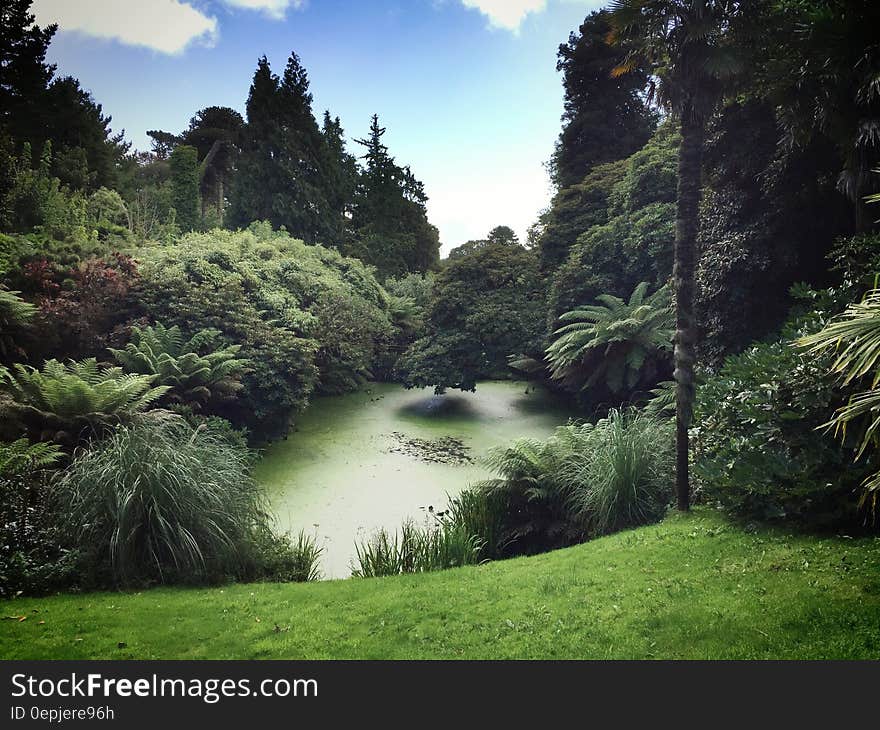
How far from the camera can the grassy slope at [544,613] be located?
2824mm

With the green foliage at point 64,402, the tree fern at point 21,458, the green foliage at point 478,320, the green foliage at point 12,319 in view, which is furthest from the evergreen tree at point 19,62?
the green foliage at point 478,320

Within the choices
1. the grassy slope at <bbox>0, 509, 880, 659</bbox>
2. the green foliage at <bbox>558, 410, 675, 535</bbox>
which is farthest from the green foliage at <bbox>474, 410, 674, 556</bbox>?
the grassy slope at <bbox>0, 509, 880, 659</bbox>

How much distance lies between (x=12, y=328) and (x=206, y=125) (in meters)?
16.1

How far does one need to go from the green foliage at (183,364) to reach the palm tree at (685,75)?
565 centimetres

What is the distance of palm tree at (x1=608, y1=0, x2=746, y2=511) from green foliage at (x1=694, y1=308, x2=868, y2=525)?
37cm

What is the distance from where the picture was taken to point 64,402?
230 inches

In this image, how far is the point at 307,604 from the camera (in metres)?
3.77

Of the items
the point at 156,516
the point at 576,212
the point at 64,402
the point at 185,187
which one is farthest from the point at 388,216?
the point at 156,516

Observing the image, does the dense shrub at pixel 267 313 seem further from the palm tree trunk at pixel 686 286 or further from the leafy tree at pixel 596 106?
the leafy tree at pixel 596 106

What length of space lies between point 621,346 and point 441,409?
11.5ft

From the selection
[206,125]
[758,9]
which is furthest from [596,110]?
[206,125]

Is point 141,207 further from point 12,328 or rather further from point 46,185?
point 12,328

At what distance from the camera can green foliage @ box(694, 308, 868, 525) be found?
3.82 metres

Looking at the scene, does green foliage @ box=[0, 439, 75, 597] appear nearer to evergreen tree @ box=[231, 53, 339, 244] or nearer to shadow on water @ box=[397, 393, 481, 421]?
shadow on water @ box=[397, 393, 481, 421]
